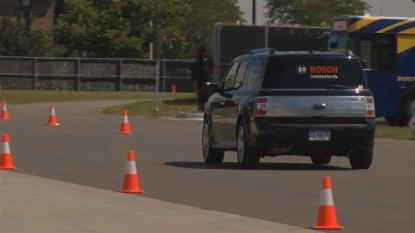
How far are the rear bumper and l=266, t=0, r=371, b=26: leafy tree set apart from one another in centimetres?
6230

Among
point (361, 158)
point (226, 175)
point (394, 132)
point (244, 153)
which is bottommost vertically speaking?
point (394, 132)

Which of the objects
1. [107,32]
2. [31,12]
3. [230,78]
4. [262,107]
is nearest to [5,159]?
[262,107]

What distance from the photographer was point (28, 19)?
7631cm

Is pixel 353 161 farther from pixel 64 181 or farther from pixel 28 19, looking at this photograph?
pixel 28 19

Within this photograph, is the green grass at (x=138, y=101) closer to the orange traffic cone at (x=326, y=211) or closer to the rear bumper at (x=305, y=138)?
the rear bumper at (x=305, y=138)

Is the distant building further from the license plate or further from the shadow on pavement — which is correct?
the license plate

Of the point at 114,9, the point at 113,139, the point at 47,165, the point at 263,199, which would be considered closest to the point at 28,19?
the point at 114,9

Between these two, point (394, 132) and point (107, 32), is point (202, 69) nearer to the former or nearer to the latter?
point (394, 132)

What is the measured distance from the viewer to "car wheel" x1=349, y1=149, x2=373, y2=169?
62.7 ft

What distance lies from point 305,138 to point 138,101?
28131 millimetres

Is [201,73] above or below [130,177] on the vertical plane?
above

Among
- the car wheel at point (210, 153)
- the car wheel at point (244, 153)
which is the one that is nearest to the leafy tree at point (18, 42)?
the car wheel at point (210, 153)

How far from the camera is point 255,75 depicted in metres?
19.5

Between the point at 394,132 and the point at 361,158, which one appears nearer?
the point at 361,158
